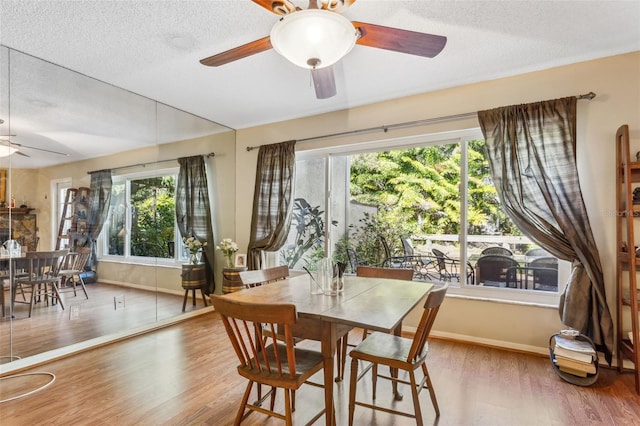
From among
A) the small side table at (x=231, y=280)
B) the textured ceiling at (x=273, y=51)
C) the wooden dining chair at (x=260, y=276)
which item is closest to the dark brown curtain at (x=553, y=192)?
the textured ceiling at (x=273, y=51)

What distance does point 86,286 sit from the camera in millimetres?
3248

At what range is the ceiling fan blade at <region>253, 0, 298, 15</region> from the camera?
64.0 inches

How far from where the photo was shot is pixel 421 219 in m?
3.73

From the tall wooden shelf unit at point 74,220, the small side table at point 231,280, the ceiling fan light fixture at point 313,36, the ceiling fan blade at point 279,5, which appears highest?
the ceiling fan blade at point 279,5

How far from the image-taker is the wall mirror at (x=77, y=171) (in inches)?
106

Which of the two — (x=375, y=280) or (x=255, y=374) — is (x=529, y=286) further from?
(x=255, y=374)

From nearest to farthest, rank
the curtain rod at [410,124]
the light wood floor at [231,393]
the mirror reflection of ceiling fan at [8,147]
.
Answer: the light wood floor at [231,393] < the mirror reflection of ceiling fan at [8,147] < the curtain rod at [410,124]

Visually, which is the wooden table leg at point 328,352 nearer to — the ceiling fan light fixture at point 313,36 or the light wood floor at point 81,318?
the ceiling fan light fixture at point 313,36

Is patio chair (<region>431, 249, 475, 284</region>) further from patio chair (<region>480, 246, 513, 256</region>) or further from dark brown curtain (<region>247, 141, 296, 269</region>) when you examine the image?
dark brown curtain (<region>247, 141, 296, 269</region>)

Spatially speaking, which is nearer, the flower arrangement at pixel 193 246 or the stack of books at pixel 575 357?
the stack of books at pixel 575 357

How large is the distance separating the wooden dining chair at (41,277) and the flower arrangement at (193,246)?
138 cm

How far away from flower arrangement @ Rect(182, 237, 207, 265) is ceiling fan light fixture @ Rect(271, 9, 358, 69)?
3.24 m

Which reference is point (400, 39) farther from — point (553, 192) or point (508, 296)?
point (508, 296)

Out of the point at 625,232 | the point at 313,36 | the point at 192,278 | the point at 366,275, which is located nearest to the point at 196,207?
the point at 192,278
